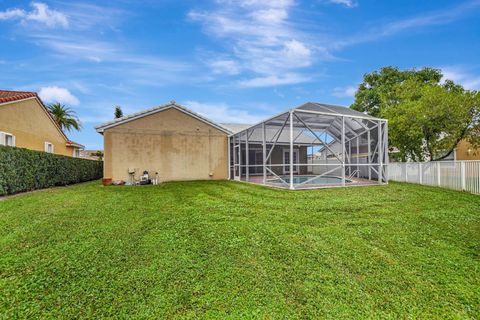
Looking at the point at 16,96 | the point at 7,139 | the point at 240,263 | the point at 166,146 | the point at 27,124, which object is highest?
the point at 16,96

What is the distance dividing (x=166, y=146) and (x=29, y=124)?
31.0 feet

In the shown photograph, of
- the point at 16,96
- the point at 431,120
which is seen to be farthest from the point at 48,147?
the point at 431,120

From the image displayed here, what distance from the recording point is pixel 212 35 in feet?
45.6

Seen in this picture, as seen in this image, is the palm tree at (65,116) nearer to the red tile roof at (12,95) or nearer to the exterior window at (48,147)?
the exterior window at (48,147)

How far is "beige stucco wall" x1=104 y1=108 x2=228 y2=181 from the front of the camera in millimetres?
15180

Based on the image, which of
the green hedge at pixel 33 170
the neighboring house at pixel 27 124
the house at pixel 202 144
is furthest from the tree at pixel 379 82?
the neighboring house at pixel 27 124

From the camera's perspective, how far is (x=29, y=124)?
1692 centimetres

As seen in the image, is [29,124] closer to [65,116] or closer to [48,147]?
[48,147]

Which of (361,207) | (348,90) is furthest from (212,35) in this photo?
(348,90)

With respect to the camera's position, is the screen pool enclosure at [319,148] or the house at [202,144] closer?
the screen pool enclosure at [319,148]

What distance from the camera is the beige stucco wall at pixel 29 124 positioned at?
575 inches

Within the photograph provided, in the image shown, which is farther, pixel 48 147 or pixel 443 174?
pixel 48 147

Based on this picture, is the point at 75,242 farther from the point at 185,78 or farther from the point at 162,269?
the point at 185,78

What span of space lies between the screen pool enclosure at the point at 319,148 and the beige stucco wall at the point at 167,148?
1.60m
